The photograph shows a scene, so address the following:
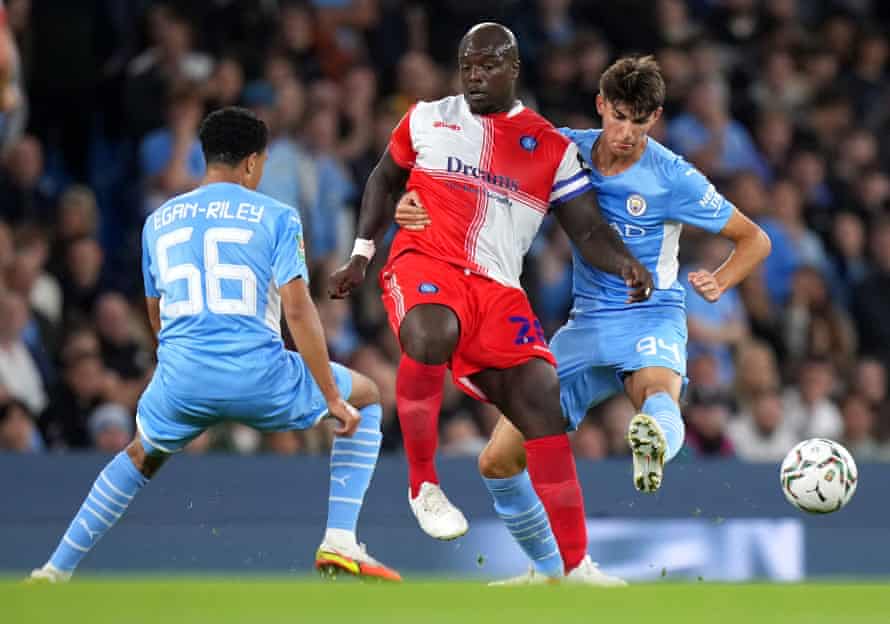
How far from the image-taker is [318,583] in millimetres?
6398

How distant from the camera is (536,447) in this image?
22.6 ft

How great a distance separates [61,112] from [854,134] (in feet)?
20.5

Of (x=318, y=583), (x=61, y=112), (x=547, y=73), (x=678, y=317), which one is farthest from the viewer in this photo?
(x=547, y=73)

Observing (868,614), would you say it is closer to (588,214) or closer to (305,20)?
(588,214)

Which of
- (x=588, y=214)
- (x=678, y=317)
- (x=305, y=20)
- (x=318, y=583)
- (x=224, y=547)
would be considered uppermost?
(x=305, y=20)

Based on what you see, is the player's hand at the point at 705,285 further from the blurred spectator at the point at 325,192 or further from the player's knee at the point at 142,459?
the blurred spectator at the point at 325,192

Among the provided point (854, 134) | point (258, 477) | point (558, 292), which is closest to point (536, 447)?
point (258, 477)

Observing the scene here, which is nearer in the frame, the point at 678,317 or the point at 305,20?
the point at 678,317

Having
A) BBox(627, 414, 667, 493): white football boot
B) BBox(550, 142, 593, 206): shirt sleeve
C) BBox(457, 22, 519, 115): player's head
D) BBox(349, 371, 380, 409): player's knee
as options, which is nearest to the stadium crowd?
BBox(349, 371, 380, 409): player's knee

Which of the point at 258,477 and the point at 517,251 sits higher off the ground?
the point at 517,251

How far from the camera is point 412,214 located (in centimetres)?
720

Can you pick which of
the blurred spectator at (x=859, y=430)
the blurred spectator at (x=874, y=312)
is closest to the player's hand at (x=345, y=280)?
the blurred spectator at (x=859, y=430)

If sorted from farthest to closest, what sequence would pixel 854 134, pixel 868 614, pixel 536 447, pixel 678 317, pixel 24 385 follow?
pixel 854 134, pixel 24 385, pixel 678 317, pixel 536 447, pixel 868 614

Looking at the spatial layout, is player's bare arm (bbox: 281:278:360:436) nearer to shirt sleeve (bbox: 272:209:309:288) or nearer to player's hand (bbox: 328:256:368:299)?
shirt sleeve (bbox: 272:209:309:288)
